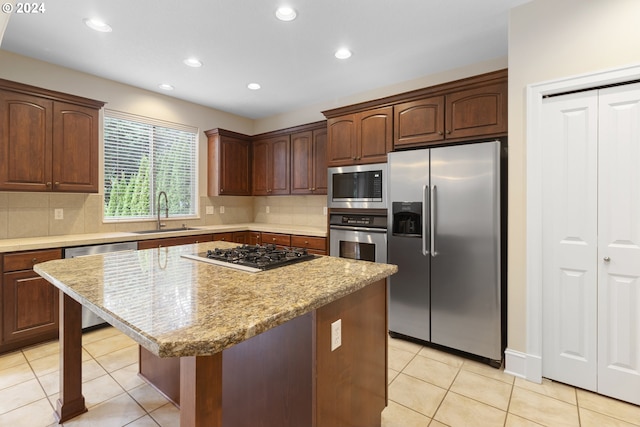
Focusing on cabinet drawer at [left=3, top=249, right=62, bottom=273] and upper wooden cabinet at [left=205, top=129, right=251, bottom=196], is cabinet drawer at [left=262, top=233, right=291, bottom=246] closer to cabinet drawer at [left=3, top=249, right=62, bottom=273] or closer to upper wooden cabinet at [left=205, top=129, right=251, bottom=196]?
upper wooden cabinet at [left=205, top=129, right=251, bottom=196]

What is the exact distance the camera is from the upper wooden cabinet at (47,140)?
8.90 ft

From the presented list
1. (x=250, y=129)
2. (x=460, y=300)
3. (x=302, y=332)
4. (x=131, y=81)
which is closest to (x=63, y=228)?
(x=131, y=81)

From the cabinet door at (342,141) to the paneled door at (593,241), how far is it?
172 centimetres

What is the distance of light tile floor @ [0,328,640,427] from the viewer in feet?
5.99

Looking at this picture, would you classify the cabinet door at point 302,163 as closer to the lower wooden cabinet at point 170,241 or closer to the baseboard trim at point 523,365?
the lower wooden cabinet at point 170,241

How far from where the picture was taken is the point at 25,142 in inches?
110

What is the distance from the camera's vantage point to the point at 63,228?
330cm

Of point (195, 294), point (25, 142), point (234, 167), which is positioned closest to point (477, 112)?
point (195, 294)

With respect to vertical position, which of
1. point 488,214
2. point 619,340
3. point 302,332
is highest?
point 488,214

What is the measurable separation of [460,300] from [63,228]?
4.01 metres

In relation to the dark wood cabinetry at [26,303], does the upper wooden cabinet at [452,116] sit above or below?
above

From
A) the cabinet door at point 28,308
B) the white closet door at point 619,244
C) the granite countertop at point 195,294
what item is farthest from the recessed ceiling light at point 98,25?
the white closet door at point 619,244

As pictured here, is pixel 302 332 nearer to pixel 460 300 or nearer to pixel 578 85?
pixel 460 300

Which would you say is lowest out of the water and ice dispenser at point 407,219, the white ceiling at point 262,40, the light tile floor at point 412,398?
the light tile floor at point 412,398
